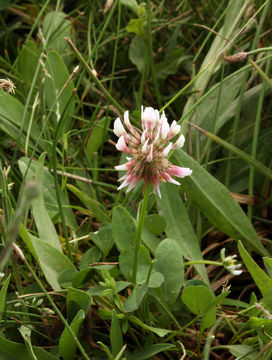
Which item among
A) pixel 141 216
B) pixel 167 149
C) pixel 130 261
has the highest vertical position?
pixel 167 149

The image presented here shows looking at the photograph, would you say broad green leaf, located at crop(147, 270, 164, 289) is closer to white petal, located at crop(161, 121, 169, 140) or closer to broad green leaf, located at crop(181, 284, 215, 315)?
broad green leaf, located at crop(181, 284, 215, 315)

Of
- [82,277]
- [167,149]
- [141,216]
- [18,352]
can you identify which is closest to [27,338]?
[18,352]

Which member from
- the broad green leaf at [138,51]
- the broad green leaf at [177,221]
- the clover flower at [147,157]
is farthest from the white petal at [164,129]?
the broad green leaf at [138,51]

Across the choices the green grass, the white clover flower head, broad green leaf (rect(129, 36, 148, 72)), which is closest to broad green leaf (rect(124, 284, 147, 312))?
the green grass

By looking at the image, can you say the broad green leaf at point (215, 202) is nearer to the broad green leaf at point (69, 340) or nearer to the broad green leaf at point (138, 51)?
the broad green leaf at point (69, 340)

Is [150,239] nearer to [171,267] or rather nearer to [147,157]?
[171,267]

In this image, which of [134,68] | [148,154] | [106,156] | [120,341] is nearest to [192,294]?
[120,341]

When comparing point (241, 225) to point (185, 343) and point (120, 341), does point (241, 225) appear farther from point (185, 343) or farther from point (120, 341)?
point (120, 341)
